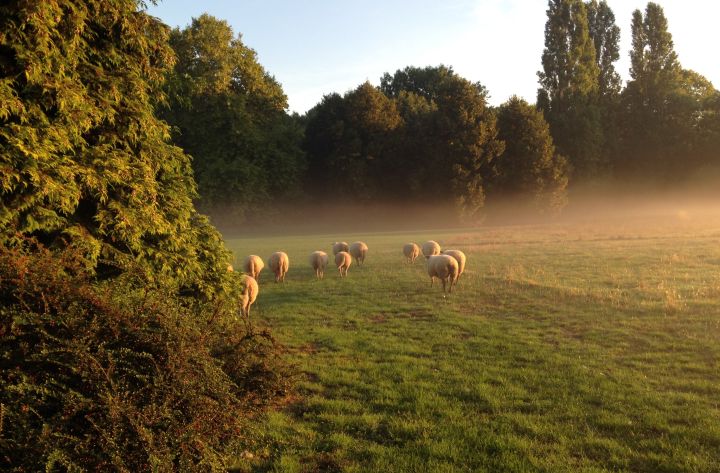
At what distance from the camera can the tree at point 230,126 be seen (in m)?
46.7

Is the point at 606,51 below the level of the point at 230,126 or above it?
above

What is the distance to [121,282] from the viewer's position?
609 cm

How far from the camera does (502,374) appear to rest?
8070 mm

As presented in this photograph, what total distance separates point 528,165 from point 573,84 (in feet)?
57.6

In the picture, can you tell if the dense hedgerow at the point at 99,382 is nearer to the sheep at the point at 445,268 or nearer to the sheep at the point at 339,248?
the sheep at the point at 445,268

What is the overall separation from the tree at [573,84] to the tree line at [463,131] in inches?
6.2

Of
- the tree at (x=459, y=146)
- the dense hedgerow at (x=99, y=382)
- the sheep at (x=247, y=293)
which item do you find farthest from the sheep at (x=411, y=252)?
the tree at (x=459, y=146)

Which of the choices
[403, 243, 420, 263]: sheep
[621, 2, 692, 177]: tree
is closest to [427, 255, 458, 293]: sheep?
[403, 243, 420, 263]: sheep

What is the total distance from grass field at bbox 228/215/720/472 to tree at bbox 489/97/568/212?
1338 inches

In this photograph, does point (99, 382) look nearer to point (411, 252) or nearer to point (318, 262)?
point (318, 262)

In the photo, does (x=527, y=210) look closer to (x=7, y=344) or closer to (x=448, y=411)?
(x=448, y=411)

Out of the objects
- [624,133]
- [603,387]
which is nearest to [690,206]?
[624,133]

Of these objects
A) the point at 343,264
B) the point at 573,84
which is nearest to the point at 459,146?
the point at 573,84

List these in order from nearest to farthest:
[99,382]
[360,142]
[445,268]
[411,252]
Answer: [99,382] → [445,268] → [411,252] → [360,142]
